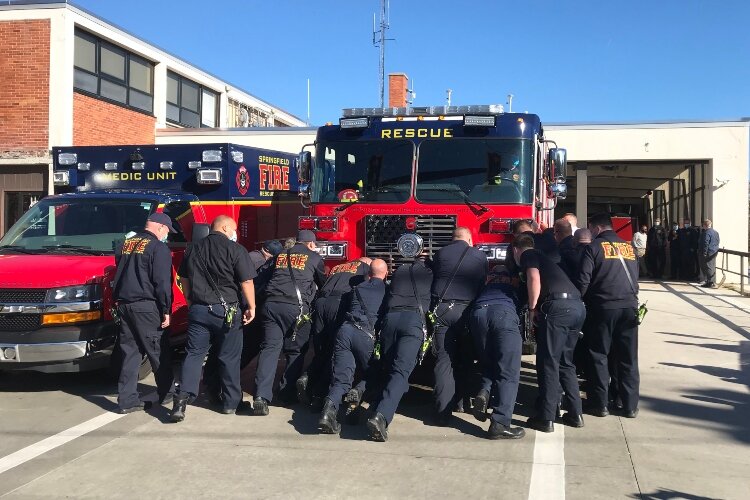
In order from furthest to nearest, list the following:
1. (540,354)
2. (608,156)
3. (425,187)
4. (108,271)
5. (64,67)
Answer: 1. (608,156)
2. (64,67)
3. (425,187)
4. (108,271)
5. (540,354)

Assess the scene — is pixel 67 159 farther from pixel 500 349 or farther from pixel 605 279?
pixel 605 279

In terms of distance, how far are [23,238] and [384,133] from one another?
426 cm

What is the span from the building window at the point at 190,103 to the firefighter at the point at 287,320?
1675 cm

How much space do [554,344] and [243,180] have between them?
217 inches

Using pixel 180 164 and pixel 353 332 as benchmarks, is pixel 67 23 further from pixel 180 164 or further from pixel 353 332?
pixel 353 332

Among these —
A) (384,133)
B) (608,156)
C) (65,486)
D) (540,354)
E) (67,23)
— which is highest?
(67,23)

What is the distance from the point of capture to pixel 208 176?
30.6ft

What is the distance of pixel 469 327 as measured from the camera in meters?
6.10

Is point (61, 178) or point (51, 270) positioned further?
point (61, 178)

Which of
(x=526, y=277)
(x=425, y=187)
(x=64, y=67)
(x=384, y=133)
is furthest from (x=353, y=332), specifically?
(x=64, y=67)

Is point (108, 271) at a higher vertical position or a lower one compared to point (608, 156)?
lower

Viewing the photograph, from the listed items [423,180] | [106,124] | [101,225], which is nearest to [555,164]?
[423,180]

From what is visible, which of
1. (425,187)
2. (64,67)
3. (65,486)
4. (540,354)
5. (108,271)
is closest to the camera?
(65,486)

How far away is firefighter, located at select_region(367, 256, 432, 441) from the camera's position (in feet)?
19.0
